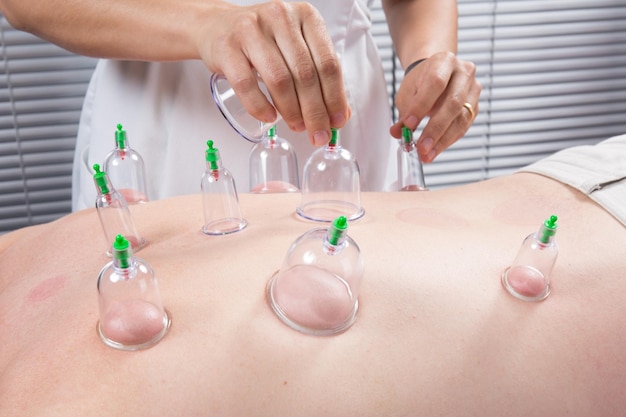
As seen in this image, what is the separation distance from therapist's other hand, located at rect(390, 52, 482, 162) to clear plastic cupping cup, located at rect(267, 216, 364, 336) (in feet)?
1.62

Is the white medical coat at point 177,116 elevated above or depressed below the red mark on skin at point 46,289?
above

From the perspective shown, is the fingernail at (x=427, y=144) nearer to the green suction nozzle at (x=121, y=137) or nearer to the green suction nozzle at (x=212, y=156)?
the green suction nozzle at (x=212, y=156)

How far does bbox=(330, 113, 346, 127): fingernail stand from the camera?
0.88 meters

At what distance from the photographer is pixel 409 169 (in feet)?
4.71

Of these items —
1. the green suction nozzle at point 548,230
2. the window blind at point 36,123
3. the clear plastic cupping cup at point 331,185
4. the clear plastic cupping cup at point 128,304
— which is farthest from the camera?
the window blind at point 36,123

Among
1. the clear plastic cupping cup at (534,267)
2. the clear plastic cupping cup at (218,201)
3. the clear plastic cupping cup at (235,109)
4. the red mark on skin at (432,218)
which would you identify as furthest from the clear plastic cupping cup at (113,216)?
the clear plastic cupping cup at (534,267)

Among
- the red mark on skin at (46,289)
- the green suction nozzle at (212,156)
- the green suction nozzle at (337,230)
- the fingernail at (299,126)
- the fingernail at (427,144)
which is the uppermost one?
the fingernail at (299,126)

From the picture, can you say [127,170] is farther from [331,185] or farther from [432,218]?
[432,218]

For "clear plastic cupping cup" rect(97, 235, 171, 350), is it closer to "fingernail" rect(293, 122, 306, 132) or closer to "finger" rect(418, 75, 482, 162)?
"fingernail" rect(293, 122, 306, 132)

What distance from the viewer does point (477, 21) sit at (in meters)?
2.45

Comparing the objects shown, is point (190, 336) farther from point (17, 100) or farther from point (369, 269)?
point (17, 100)

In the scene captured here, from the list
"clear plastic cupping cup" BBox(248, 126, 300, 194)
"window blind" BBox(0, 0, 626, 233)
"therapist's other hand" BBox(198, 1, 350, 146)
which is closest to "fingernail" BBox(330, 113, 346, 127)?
"therapist's other hand" BBox(198, 1, 350, 146)

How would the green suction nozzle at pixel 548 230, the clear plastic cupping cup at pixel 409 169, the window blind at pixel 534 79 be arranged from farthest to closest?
the window blind at pixel 534 79
the clear plastic cupping cup at pixel 409 169
the green suction nozzle at pixel 548 230

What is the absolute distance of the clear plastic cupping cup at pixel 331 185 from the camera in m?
1.03
